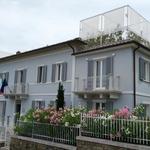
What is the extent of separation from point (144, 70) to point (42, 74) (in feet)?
27.9

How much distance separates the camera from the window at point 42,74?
72.1ft

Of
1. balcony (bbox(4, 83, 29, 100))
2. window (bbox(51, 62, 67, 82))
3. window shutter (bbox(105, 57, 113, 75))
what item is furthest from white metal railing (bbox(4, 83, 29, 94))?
window shutter (bbox(105, 57, 113, 75))

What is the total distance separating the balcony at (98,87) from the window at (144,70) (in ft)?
5.61

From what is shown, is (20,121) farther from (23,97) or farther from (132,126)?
(23,97)

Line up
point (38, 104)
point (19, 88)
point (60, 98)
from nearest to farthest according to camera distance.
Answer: point (60, 98) → point (38, 104) → point (19, 88)

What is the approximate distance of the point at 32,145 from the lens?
40.1ft

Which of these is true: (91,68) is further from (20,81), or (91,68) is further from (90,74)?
(20,81)

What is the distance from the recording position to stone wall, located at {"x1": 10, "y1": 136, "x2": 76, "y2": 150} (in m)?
10.8

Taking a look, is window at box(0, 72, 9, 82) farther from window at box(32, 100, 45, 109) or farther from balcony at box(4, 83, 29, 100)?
window at box(32, 100, 45, 109)

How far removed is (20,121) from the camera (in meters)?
13.9

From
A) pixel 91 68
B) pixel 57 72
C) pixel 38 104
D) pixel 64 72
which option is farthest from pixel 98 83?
pixel 38 104

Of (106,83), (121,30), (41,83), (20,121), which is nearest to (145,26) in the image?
(121,30)

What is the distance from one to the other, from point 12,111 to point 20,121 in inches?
459

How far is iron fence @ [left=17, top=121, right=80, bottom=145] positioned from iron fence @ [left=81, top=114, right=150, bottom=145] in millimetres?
628
